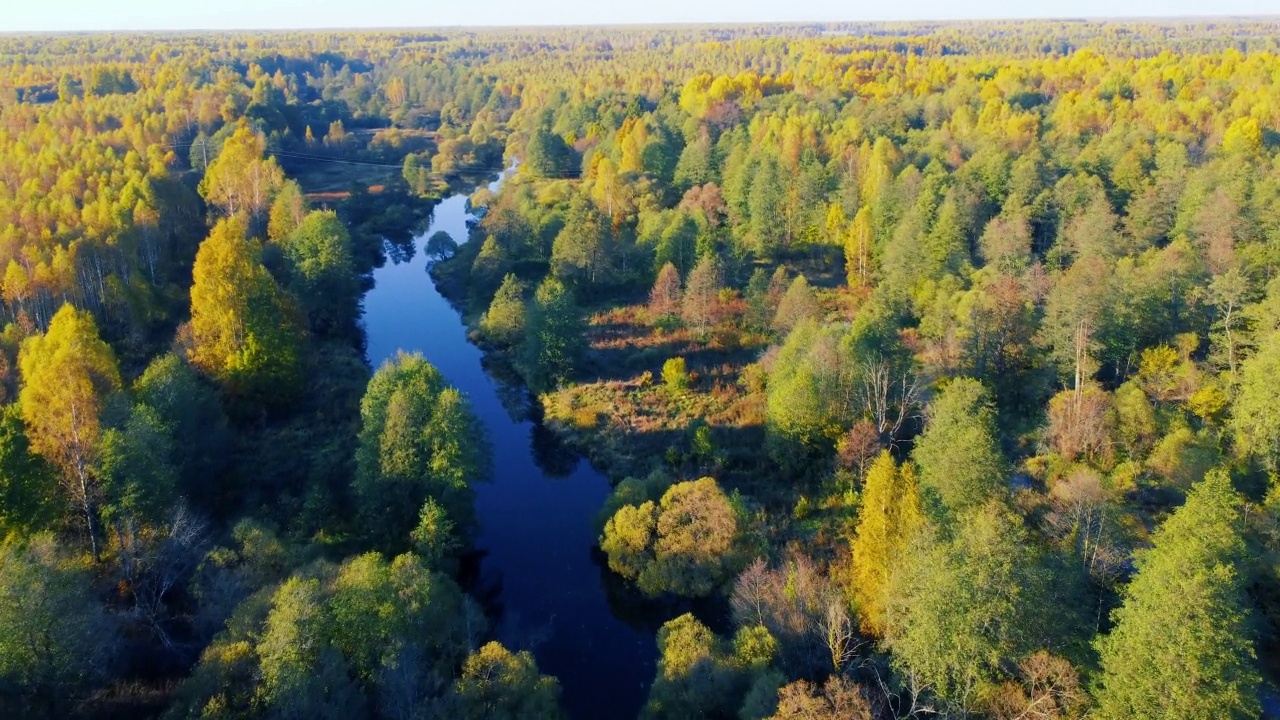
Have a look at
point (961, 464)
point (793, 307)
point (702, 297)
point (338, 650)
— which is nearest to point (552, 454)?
point (702, 297)

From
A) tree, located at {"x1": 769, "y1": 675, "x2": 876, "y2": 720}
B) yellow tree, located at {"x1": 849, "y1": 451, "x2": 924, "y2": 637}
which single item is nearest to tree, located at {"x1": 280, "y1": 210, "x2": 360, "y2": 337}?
yellow tree, located at {"x1": 849, "y1": 451, "x2": 924, "y2": 637}

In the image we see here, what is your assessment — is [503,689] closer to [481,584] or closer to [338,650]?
[338,650]

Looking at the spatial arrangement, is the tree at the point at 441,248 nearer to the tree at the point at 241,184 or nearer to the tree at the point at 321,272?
the tree at the point at 241,184

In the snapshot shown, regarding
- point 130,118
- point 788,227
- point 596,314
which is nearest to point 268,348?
point 596,314

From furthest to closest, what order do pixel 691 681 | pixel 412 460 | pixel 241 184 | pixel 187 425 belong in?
pixel 241 184
pixel 187 425
pixel 412 460
pixel 691 681

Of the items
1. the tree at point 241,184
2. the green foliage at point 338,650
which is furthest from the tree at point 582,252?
the green foliage at point 338,650

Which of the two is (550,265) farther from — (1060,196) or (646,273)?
(1060,196)

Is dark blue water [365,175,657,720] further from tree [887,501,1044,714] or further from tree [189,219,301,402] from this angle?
tree [887,501,1044,714]
